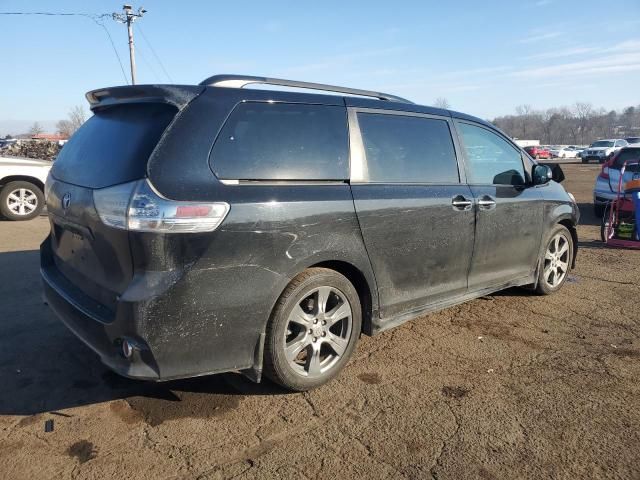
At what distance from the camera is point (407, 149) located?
3.78 m

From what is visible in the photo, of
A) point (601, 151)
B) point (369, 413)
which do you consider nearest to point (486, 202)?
point (369, 413)

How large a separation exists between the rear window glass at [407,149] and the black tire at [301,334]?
2.59 feet

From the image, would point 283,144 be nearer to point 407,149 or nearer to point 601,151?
point 407,149

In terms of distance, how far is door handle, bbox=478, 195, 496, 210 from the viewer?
414 centimetres

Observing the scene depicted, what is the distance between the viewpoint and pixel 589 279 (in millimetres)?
6004

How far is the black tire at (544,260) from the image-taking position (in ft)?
16.5

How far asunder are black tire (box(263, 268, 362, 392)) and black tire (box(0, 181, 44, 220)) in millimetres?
8529

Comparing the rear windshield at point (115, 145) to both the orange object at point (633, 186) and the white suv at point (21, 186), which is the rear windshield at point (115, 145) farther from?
Result: the orange object at point (633, 186)

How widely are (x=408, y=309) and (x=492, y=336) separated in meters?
0.99

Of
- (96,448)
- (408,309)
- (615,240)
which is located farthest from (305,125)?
(615,240)

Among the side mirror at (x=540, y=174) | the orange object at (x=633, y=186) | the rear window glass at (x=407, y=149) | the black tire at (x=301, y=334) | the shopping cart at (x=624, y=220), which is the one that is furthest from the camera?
the orange object at (x=633, y=186)

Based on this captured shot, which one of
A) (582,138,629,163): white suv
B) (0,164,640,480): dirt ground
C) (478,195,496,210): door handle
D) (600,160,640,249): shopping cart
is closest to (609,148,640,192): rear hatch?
(600,160,640,249): shopping cart

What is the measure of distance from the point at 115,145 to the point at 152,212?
662 mm

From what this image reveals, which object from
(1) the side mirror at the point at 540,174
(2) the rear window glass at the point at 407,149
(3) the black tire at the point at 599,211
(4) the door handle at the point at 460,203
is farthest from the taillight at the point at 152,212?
(3) the black tire at the point at 599,211
